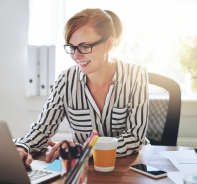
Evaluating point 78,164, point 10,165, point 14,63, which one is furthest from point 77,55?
point 14,63

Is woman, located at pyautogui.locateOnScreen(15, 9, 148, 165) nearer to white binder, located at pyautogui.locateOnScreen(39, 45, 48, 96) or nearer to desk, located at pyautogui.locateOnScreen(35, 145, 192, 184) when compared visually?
desk, located at pyautogui.locateOnScreen(35, 145, 192, 184)

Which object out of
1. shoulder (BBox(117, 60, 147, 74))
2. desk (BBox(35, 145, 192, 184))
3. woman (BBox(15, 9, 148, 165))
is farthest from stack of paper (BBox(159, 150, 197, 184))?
shoulder (BBox(117, 60, 147, 74))

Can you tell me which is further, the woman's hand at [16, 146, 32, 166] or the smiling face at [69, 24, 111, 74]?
the smiling face at [69, 24, 111, 74]

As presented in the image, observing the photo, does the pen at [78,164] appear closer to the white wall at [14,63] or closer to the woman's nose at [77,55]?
the woman's nose at [77,55]

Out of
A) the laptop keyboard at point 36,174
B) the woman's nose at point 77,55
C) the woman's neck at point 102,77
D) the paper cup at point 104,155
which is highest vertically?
the woman's nose at point 77,55

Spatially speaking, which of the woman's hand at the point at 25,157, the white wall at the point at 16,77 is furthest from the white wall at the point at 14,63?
the woman's hand at the point at 25,157

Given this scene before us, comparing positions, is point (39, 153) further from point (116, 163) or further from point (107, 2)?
point (107, 2)

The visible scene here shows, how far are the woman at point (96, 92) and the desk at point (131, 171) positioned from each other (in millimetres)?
66

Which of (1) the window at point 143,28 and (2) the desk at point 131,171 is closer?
(2) the desk at point 131,171

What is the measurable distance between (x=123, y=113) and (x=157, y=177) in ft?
1.63

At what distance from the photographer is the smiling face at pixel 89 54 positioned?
1.34m

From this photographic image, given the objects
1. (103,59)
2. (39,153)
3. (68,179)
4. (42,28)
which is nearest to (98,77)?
(103,59)

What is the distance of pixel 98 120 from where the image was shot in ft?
4.95

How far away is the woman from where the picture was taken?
136 cm
